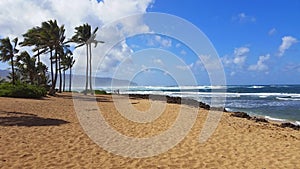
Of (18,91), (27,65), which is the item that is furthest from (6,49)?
(18,91)

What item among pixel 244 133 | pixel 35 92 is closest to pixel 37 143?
pixel 244 133

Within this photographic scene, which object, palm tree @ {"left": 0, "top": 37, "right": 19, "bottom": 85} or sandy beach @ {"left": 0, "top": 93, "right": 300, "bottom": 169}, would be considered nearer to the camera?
sandy beach @ {"left": 0, "top": 93, "right": 300, "bottom": 169}

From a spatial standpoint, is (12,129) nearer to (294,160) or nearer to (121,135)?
(121,135)

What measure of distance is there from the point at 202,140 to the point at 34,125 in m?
5.44

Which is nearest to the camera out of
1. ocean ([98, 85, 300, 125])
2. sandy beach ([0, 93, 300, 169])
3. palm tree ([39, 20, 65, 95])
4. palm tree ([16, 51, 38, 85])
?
sandy beach ([0, 93, 300, 169])

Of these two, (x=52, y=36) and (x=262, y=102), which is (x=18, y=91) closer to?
(x=52, y=36)

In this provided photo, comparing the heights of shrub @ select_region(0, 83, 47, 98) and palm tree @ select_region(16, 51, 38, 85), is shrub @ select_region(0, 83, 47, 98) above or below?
below

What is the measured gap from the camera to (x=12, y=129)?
28.2 ft

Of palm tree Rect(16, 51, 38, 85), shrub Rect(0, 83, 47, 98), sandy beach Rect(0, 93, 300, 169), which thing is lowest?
sandy beach Rect(0, 93, 300, 169)

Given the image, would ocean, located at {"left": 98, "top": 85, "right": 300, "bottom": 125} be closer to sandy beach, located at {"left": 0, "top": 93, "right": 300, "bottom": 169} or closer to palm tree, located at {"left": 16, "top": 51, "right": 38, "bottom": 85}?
sandy beach, located at {"left": 0, "top": 93, "right": 300, "bottom": 169}

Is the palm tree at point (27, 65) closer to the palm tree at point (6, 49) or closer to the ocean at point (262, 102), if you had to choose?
the palm tree at point (6, 49)

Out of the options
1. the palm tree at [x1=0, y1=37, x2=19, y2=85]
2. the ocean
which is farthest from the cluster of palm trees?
the ocean

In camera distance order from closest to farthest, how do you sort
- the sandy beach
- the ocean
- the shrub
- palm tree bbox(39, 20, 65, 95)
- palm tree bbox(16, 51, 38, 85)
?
the sandy beach < the shrub < the ocean < palm tree bbox(39, 20, 65, 95) < palm tree bbox(16, 51, 38, 85)

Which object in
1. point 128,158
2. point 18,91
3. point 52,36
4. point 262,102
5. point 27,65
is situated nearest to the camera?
point 128,158
